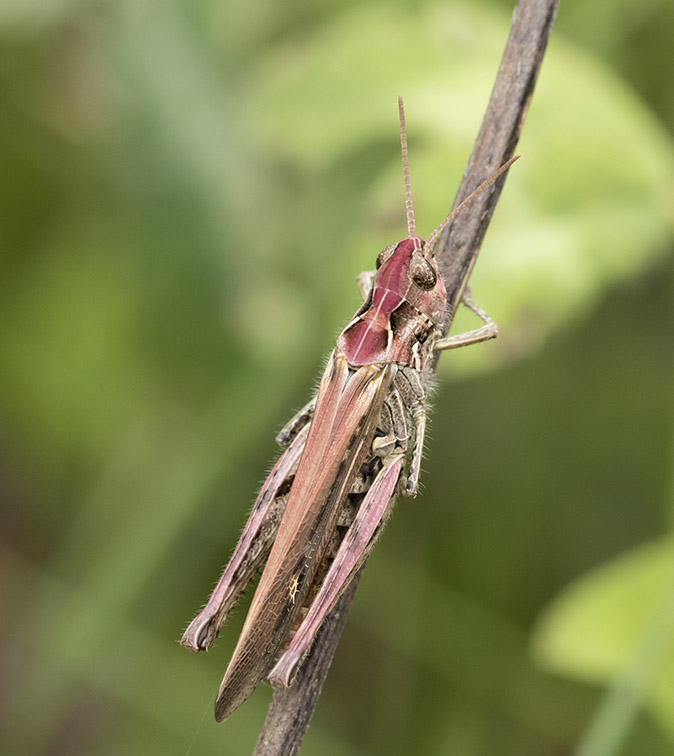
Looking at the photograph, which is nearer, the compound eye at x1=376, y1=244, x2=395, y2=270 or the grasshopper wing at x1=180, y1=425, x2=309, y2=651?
the grasshopper wing at x1=180, y1=425, x2=309, y2=651

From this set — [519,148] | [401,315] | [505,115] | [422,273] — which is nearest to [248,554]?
[401,315]

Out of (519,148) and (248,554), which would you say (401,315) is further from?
(519,148)

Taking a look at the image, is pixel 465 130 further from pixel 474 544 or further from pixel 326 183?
pixel 474 544

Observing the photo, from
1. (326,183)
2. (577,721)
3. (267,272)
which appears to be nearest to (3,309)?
(267,272)

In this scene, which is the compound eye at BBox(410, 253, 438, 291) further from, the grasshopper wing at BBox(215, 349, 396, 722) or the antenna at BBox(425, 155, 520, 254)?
the grasshopper wing at BBox(215, 349, 396, 722)

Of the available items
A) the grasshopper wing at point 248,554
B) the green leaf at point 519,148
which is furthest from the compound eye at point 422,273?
the grasshopper wing at point 248,554

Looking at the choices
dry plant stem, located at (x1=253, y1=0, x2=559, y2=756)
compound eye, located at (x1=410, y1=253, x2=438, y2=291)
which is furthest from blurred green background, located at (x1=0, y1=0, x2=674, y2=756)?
dry plant stem, located at (x1=253, y1=0, x2=559, y2=756)

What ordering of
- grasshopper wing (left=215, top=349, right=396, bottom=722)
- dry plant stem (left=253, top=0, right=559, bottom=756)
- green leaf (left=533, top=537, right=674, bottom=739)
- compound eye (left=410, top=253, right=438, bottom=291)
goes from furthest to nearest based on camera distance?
green leaf (left=533, top=537, right=674, bottom=739), compound eye (left=410, top=253, right=438, bottom=291), dry plant stem (left=253, top=0, right=559, bottom=756), grasshopper wing (left=215, top=349, right=396, bottom=722)

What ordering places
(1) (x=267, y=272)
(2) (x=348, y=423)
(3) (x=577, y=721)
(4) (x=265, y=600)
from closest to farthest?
(4) (x=265, y=600), (2) (x=348, y=423), (3) (x=577, y=721), (1) (x=267, y=272)
